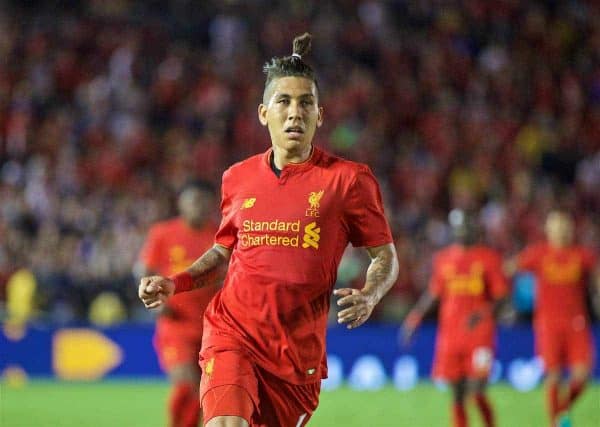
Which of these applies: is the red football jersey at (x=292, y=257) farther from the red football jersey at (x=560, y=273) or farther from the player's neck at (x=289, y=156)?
the red football jersey at (x=560, y=273)

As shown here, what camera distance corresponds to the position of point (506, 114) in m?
20.8

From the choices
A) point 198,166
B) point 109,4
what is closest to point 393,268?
point 198,166

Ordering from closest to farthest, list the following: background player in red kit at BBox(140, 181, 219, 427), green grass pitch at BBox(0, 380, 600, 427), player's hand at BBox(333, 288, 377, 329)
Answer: player's hand at BBox(333, 288, 377, 329)
background player in red kit at BBox(140, 181, 219, 427)
green grass pitch at BBox(0, 380, 600, 427)

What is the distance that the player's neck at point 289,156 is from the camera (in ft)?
18.0

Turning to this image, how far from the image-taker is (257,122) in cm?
1964

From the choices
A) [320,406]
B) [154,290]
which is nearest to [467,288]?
[320,406]

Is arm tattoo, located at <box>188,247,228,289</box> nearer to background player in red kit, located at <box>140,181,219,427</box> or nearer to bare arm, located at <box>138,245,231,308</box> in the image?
bare arm, located at <box>138,245,231,308</box>

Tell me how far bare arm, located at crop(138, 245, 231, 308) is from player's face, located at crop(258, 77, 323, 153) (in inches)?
25.7

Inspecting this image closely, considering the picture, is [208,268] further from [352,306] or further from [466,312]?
[466,312]

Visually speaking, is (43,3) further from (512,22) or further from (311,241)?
(311,241)

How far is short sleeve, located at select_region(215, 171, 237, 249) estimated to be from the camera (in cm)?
554

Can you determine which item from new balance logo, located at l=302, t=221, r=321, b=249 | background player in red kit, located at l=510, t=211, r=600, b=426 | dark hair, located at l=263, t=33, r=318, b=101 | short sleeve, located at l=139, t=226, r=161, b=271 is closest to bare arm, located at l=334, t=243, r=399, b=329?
new balance logo, located at l=302, t=221, r=321, b=249

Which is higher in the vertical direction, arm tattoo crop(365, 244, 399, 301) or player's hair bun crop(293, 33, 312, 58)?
player's hair bun crop(293, 33, 312, 58)

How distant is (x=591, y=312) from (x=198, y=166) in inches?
265
